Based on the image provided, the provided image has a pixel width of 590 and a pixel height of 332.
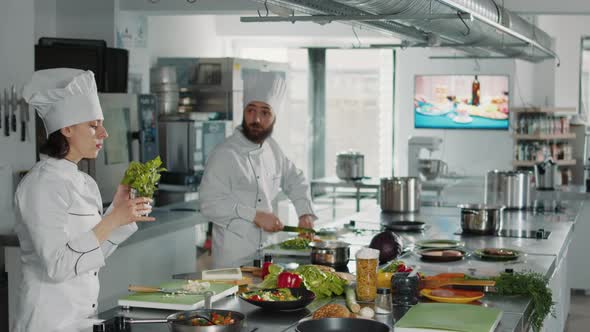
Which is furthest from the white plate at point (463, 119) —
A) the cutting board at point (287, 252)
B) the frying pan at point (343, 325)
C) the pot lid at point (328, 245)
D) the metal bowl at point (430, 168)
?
the frying pan at point (343, 325)

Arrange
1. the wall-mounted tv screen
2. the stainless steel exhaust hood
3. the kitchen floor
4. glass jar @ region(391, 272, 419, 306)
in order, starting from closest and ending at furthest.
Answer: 1. glass jar @ region(391, 272, 419, 306)
2. the stainless steel exhaust hood
3. the kitchen floor
4. the wall-mounted tv screen

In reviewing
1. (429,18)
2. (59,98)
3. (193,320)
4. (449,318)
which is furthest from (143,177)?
(429,18)

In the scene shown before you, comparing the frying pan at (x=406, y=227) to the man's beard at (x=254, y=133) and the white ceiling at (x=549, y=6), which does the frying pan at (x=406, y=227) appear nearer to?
Result: the man's beard at (x=254, y=133)

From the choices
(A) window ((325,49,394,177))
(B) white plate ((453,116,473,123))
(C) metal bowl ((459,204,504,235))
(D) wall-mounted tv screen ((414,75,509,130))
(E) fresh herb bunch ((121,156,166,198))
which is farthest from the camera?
(A) window ((325,49,394,177))

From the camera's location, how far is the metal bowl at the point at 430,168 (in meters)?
9.45

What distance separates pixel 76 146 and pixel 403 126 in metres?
8.84

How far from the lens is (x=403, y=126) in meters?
11.9

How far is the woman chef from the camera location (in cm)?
316

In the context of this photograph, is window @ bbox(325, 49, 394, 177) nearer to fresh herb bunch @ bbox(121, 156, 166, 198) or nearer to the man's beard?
the man's beard

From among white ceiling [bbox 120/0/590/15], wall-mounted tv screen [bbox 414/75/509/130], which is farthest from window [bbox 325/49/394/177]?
white ceiling [bbox 120/0/590/15]

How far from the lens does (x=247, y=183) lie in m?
5.35

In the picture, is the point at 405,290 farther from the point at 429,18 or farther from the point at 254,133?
the point at 254,133

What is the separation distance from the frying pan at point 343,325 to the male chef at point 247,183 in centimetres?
201

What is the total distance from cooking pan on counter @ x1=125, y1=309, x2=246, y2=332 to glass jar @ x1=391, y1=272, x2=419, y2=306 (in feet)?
2.34
